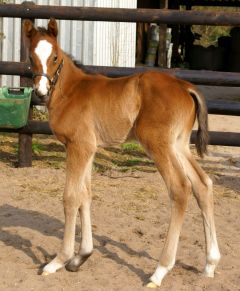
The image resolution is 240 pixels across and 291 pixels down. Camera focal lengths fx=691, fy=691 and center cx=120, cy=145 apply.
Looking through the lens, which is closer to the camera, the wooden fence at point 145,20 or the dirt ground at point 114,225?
the dirt ground at point 114,225

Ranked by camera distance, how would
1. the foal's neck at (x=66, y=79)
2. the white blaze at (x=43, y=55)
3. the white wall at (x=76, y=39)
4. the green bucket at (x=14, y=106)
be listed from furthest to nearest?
the white wall at (x=76, y=39) → the green bucket at (x=14, y=106) → the foal's neck at (x=66, y=79) → the white blaze at (x=43, y=55)

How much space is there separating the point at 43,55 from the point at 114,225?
177 cm

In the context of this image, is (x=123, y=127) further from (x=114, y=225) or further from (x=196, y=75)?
(x=196, y=75)

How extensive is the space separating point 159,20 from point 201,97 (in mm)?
2636

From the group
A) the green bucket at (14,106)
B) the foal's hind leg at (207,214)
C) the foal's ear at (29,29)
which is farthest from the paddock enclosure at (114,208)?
the foal's ear at (29,29)

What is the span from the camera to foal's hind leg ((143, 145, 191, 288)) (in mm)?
4445

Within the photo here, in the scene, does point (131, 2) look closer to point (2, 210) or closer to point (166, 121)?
point (2, 210)

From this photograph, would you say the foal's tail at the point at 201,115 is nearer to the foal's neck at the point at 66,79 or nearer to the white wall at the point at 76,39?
the foal's neck at the point at 66,79

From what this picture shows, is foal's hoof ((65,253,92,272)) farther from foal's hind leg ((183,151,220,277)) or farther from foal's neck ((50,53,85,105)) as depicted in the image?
foal's neck ((50,53,85,105))

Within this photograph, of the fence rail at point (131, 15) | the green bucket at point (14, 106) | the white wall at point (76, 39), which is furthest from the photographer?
the white wall at point (76, 39)

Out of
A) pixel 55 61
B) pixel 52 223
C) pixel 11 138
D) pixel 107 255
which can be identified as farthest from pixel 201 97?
pixel 11 138

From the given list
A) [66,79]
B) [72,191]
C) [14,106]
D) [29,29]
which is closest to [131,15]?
[14,106]

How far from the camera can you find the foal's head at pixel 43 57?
4559 millimetres

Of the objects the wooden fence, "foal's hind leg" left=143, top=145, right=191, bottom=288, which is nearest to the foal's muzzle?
"foal's hind leg" left=143, top=145, right=191, bottom=288
